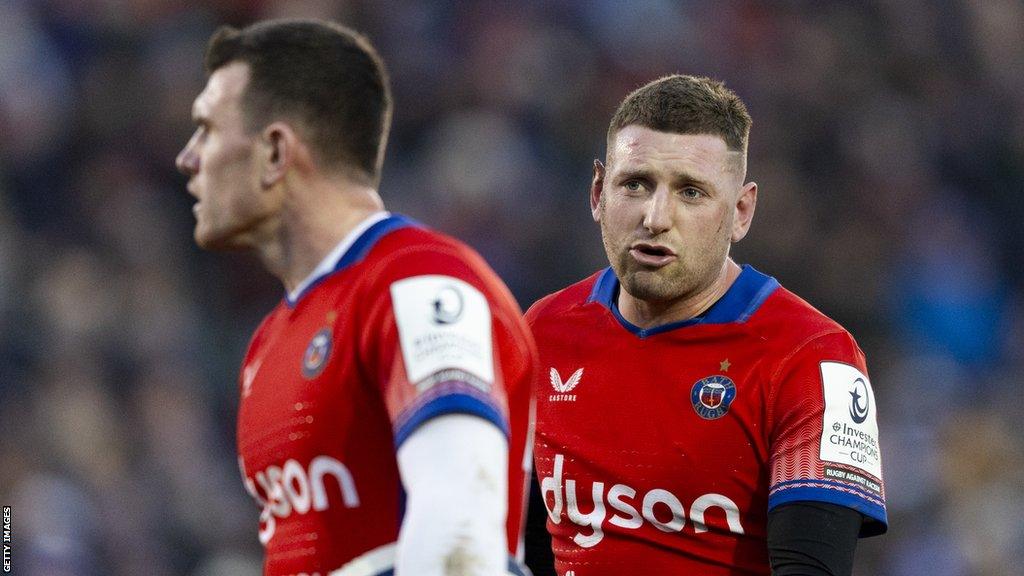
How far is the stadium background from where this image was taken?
9086mm

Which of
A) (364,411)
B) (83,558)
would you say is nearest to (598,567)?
(364,411)

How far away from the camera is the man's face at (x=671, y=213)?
4.59m

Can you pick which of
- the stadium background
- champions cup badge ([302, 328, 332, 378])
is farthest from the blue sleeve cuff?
the stadium background

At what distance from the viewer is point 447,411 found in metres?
3.06

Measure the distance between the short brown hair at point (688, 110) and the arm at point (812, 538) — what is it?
1.15 metres

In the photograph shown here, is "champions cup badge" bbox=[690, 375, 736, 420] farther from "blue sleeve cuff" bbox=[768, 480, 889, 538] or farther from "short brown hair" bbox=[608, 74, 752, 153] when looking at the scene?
"short brown hair" bbox=[608, 74, 752, 153]

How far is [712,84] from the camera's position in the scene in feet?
16.0

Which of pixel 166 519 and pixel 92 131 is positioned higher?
pixel 92 131

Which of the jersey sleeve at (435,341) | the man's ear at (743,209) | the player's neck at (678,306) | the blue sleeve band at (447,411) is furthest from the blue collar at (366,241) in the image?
the man's ear at (743,209)

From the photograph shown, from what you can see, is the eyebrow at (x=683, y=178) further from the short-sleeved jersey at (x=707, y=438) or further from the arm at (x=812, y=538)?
the arm at (x=812, y=538)

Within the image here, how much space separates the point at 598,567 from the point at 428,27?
8433mm

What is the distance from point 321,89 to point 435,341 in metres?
0.69

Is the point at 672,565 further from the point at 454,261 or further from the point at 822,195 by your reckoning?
the point at 822,195

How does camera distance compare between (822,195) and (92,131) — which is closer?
(92,131)
